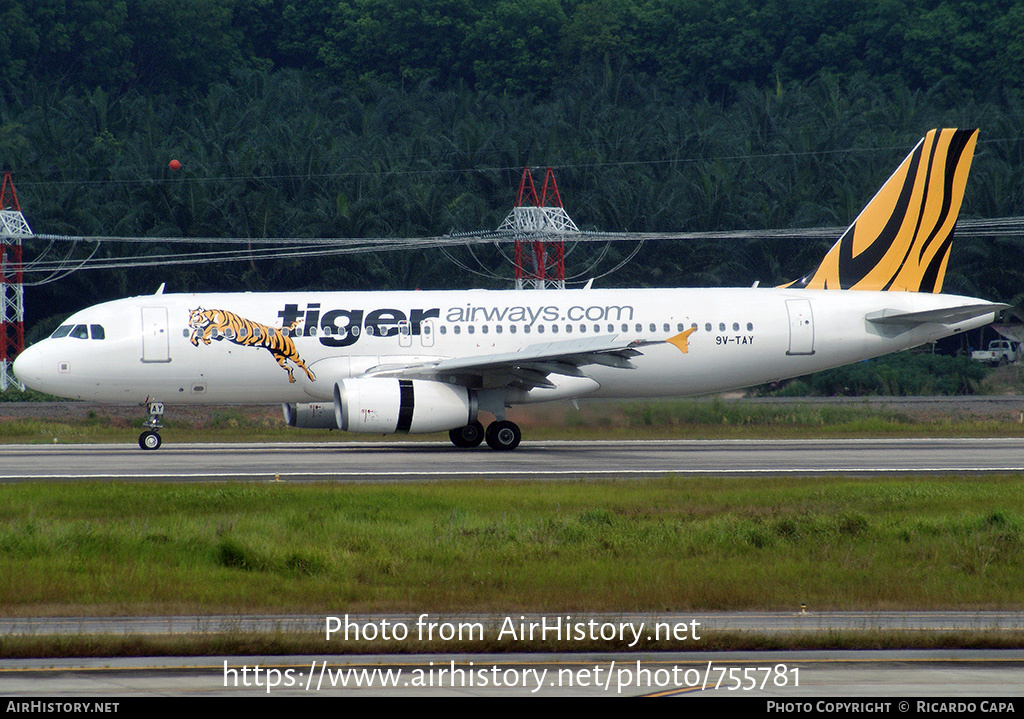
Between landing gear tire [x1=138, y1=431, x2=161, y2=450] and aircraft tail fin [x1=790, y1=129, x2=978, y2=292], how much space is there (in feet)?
56.2

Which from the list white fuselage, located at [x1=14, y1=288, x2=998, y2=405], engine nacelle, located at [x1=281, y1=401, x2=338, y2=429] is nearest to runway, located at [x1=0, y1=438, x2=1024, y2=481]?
engine nacelle, located at [x1=281, y1=401, x2=338, y2=429]

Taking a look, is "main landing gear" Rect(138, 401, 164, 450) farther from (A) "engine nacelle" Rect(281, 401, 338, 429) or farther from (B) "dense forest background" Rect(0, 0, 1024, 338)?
(B) "dense forest background" Rect(0, 0, 1024, 338)

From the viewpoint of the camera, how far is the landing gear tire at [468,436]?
30688 millimetres

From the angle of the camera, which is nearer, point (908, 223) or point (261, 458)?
point (261, 458)

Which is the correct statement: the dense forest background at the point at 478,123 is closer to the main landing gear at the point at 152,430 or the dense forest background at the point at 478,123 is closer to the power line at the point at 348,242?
the power line at the point at 348,242

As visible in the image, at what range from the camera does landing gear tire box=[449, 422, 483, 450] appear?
101 ft

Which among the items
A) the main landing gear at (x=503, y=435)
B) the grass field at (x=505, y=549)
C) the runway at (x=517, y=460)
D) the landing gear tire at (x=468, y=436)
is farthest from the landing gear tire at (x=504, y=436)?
the grass field at (x=505, y=549)

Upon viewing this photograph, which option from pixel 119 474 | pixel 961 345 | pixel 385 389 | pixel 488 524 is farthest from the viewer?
pixel 961 345

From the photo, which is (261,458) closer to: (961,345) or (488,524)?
(488,524)

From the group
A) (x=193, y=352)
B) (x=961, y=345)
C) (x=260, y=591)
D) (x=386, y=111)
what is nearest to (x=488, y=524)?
(x=260, y=591)

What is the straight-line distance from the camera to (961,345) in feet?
203

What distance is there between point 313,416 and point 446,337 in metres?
3.75

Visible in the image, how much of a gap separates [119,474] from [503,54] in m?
84.7

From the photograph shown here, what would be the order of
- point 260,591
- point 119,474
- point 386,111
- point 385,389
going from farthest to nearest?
point 386,111 < point 385,389 < point 119,474 < point 260,591
